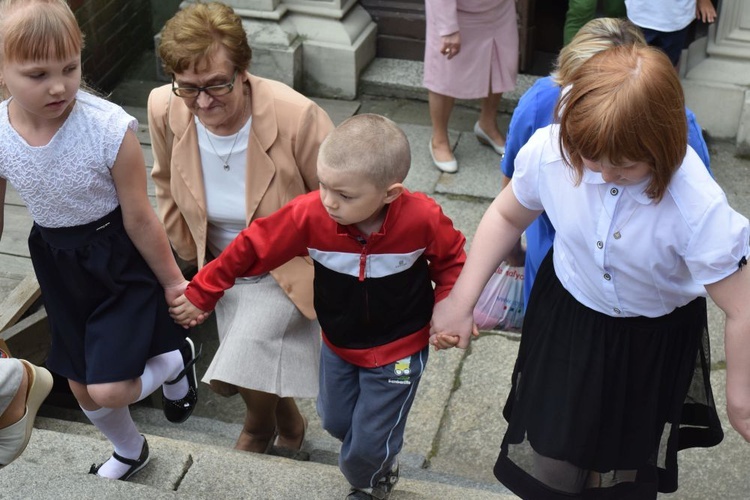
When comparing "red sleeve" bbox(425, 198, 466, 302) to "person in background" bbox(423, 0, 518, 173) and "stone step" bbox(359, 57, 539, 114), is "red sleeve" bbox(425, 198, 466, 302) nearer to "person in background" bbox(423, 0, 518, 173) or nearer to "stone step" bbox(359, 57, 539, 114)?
"person in background" bbox(423, 0, 518, 173)

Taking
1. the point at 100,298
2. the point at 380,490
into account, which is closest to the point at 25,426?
the point at 100,298

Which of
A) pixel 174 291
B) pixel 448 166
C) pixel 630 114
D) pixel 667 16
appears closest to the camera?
pixel 630 114

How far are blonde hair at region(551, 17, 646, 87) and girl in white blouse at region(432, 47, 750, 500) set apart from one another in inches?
20.8

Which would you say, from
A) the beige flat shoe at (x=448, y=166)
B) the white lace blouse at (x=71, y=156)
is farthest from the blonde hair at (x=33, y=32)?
the beige flat shoe at (x=448, y=166)

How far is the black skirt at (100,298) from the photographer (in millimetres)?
2914

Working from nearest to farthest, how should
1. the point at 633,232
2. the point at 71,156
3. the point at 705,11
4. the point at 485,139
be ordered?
the point at 633,232 < the point at 71,156 < the point at 705,11 < the point at 485,139

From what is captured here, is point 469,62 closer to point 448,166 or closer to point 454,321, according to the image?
point 448,166

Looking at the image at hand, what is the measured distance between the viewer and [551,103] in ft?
10.3

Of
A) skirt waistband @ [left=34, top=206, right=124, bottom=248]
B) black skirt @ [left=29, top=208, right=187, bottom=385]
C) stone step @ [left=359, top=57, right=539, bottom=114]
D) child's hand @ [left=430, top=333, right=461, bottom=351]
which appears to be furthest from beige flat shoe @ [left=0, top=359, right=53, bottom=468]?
stone step @ [left=359, top=57, right=539, bottom=114]

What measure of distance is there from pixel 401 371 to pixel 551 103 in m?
0.94

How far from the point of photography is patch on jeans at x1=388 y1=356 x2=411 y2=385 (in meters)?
2.90

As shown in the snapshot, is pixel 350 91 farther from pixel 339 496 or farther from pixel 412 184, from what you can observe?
pixel 339 496

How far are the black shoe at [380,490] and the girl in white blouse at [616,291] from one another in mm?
393

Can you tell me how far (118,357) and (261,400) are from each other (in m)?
0.75
